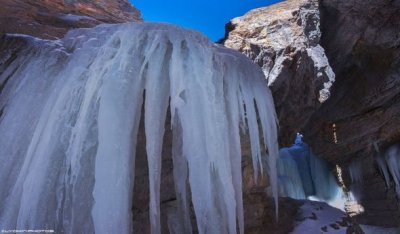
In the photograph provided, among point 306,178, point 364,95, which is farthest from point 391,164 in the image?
point 306,178

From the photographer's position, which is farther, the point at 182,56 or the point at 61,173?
the point at 182,56

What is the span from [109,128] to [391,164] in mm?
8404

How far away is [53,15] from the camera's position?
16.2ft

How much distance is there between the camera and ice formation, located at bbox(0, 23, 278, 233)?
9.76ft

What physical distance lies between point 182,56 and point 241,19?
3.68 m

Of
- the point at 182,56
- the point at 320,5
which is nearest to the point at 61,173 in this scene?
the point at 182,56

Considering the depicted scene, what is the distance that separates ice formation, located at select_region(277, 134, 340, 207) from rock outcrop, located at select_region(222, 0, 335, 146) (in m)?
3.94

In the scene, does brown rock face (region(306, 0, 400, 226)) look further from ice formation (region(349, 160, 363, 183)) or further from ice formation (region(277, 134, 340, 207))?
ice formation (region(277, 134, 340, 207))

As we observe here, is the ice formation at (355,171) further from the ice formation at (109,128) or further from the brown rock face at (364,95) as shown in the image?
the ice formation at (109,128)

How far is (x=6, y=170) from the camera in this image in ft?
10.5

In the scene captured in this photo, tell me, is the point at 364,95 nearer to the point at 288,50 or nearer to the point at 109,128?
the point at 288,50

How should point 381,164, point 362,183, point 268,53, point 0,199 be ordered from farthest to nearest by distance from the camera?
point 362,183
point 381,164
point 268,53
point 0,199

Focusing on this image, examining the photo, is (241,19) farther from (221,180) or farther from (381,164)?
(381,164)

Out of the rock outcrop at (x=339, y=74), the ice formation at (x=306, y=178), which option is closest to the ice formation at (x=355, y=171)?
the rock outcrop at (x=339, y=74)
